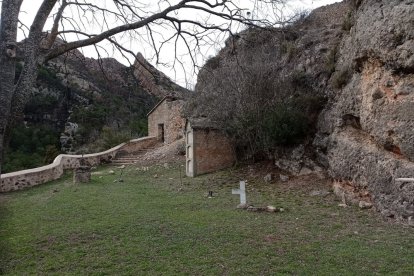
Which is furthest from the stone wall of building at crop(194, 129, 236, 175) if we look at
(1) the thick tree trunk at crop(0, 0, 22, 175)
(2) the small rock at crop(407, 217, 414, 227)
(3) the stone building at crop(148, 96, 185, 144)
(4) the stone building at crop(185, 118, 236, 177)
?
(3) the stone building at crop(148, 96, 185, 144)

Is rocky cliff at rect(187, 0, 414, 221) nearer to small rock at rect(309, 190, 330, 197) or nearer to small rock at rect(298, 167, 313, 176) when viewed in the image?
small rock at rect(298, 167, 313, 176)

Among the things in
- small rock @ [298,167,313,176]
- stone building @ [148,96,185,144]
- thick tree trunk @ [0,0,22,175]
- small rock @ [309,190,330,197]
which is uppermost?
stone building @ [148,96,185,144]

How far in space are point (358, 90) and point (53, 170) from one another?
1210 cm

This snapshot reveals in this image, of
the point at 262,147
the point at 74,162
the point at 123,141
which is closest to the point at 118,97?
the point at 123,141

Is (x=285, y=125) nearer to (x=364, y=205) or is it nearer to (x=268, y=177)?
(x=268, y=177)

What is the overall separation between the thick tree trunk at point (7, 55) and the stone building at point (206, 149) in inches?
364

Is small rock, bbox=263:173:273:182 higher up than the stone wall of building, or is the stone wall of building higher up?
the stone wall of building

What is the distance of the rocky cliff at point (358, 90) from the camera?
705cm

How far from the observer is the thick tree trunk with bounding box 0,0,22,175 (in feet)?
14.1

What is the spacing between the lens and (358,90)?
29.2 ft

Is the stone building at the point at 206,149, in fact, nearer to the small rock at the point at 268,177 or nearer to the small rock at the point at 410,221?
the small rock at the point at 268,177

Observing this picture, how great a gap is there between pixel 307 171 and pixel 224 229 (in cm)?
538

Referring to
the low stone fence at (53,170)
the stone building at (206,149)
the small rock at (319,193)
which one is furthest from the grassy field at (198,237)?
the stone building at (206,149)

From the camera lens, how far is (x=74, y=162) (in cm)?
1764
